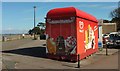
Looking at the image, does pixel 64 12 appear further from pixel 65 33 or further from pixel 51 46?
pixel 51 46

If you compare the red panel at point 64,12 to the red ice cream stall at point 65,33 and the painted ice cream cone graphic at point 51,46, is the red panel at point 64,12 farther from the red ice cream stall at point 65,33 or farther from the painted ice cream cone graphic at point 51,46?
the painted ice cream cone graphic at point 51,46

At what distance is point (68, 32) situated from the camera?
57.1 feet

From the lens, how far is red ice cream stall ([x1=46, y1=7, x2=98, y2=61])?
56.3 feet

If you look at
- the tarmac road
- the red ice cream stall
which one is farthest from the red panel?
the tarmac road

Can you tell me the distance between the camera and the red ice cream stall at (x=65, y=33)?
17156mm

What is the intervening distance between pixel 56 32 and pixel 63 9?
169 cm

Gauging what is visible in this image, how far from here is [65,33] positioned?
17562 millimetres

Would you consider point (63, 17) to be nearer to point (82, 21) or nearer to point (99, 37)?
point (82, 21)

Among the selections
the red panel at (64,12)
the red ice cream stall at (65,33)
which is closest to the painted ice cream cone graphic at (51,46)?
the red ice cream stall at (65,33)

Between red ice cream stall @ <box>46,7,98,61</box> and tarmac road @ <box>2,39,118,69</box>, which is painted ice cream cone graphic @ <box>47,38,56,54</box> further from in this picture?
tarmac road @ <box>2,39,118,69</box>

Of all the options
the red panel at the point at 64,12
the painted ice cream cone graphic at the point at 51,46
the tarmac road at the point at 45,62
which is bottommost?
the tarmac road at the point at 45,62

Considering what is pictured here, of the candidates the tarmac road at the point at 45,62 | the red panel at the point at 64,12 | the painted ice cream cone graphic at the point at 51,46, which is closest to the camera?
the tarmac road at the point at 45,62

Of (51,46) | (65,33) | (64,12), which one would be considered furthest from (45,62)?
(64,12)

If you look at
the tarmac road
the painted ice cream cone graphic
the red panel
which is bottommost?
the tarmac road
